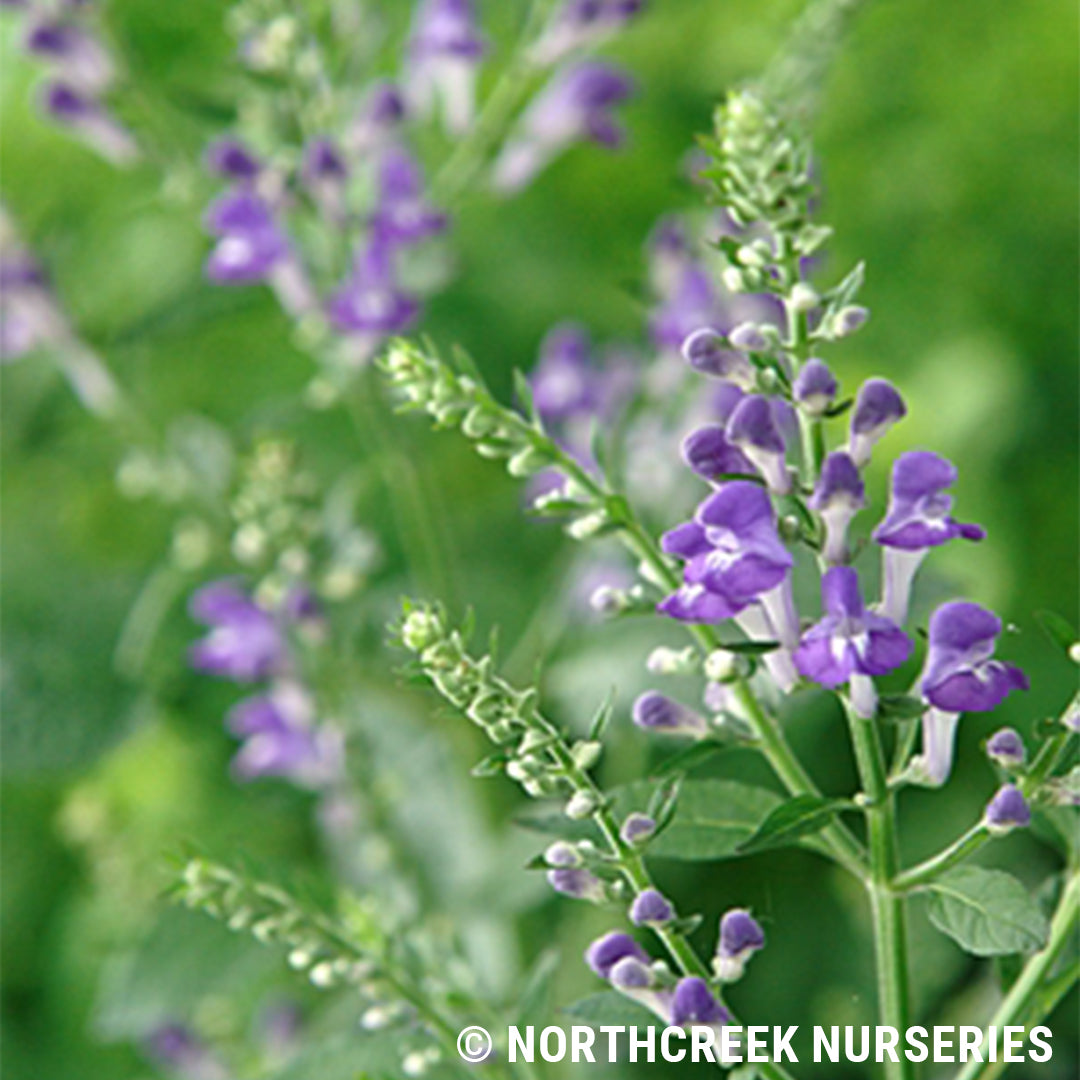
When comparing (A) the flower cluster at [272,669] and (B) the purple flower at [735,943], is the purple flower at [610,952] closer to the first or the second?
(B) the purple flower at [735,943]

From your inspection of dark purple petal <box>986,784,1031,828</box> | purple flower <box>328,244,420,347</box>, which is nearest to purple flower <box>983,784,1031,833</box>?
dark purple petal <box>986,784,1031,828</box>

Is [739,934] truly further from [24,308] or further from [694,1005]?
[24,308]

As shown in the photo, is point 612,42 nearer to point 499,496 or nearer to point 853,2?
point 499,496

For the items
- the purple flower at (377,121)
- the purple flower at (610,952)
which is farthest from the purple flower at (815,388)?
the purple flower at (377,121)

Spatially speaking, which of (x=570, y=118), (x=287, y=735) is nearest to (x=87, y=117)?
(x=570, y=118)

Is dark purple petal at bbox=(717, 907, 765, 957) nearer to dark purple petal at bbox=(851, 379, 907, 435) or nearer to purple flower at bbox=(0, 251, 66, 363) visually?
dark purple petal at bbox=(851, 379, 907, 435)

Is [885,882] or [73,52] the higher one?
[73,52]
